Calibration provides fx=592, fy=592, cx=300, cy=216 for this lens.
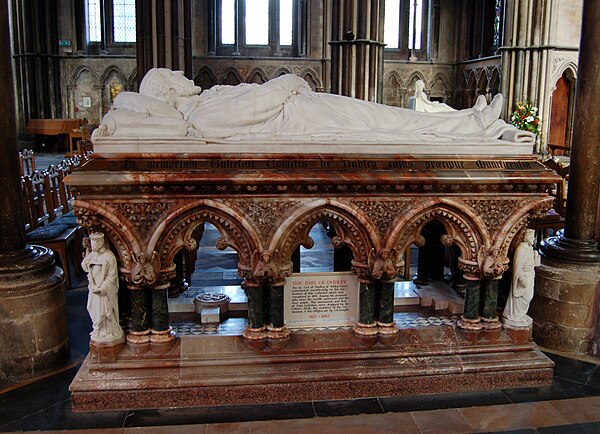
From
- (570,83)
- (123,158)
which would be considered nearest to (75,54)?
(570,83)

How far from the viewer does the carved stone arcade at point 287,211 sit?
3258 millimetres

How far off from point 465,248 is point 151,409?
208 cm

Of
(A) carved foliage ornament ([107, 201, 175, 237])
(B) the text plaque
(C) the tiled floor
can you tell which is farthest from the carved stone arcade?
(C) the tiled floor

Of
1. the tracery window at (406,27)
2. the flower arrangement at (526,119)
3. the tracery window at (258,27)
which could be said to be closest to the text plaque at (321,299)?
the flower arrangement at (526,119)

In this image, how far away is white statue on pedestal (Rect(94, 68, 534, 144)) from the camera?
3.51 metres

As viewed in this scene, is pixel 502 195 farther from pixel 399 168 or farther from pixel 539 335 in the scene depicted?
pixel 539 335

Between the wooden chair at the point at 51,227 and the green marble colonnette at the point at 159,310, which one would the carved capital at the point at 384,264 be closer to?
the green marble colonnette at the point at 159,310

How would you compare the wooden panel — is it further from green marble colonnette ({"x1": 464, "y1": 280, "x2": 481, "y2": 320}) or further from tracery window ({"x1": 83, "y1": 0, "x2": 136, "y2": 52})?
green marble colonnette ({"x1": 464, "y1": 280, "x2": 481, "y2": 320})

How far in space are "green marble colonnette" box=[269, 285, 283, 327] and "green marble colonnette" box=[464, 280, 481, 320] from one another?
3.92 feet

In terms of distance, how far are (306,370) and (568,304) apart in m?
1.95

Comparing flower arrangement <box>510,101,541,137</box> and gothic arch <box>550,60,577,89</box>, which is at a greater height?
gothic arch <box>550,60,577,89</box>

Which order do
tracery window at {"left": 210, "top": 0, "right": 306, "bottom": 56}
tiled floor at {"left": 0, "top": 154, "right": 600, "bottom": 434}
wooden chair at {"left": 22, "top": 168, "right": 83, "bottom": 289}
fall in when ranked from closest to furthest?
1. tiled floor at {"left": 0, "top": 154, "right": 600, "bottom": 434}
2. wooden chair at {"left": 22, "top": 168, "right": 83, "bottom": 289}
3. tracery window at {"left": 210, "top": 0, "right": 306, "bottom": 56}

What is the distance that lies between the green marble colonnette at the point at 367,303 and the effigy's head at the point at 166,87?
171 centimetres

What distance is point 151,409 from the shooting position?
3.32 m
